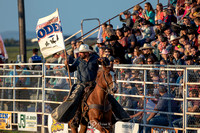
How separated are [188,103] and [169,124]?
89 centimetres

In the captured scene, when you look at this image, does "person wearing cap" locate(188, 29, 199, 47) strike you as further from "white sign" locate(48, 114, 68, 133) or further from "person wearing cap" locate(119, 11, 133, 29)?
"white sign" locate(48, 114, 68, 133)

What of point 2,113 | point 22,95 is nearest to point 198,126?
point 22,95

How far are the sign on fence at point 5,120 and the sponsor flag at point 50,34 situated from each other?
12.2 feet

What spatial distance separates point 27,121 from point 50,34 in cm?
372

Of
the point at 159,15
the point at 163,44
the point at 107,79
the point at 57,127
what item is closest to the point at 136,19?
the point at 159,15

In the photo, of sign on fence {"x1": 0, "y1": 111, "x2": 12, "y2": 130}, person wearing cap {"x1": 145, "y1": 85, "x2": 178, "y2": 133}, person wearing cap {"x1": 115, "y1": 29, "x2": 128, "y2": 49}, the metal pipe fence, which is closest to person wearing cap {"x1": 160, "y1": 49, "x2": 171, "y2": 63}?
the metal pipe fence

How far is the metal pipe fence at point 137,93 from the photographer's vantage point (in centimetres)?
1148

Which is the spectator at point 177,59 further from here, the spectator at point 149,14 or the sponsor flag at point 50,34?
the spectator at point 149,14

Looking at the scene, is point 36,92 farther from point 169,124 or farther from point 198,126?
point 198,126

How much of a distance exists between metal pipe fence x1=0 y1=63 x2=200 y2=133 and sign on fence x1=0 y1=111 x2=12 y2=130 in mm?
135

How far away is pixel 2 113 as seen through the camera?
1517 centimetres

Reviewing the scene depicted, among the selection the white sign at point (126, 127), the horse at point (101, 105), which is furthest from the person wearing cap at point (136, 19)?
the horse at point (101, 105)

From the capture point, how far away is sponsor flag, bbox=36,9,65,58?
1248 cm

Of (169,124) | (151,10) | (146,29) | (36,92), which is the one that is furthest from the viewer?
(151,10)
